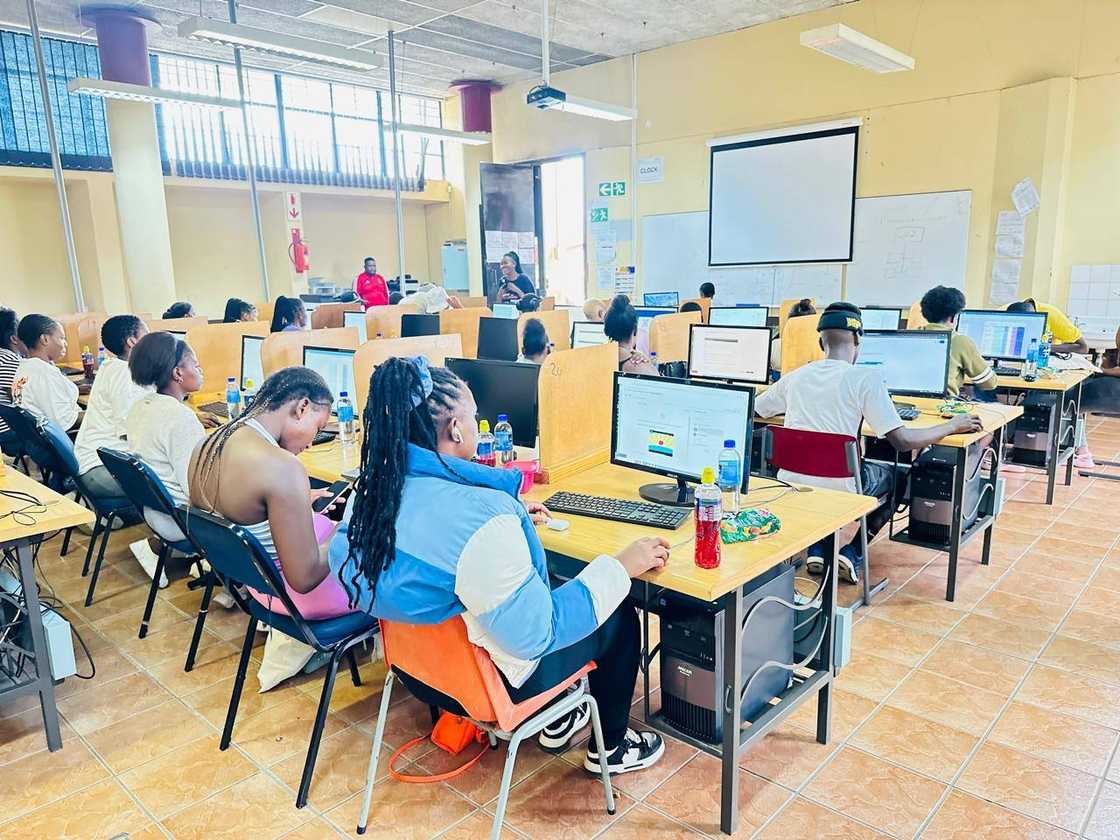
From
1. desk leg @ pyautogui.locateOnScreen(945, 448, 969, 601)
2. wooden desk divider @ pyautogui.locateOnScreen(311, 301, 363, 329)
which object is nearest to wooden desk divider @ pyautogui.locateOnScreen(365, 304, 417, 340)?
wooden desk divider @ pyautogui.locateOnScreen(311, 301, 363, 329)

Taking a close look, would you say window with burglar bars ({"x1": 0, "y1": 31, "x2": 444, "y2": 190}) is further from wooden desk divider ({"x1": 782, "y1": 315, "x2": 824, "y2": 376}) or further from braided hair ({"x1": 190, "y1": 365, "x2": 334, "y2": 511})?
braided hair ({"x1": 190, "y1": 365, "x2": 334, "y2": 511})

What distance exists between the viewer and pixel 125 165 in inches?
295

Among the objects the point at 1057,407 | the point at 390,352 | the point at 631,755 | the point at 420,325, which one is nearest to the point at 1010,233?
the point at 1057,407

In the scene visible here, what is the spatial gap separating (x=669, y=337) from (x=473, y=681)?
4.06 metres

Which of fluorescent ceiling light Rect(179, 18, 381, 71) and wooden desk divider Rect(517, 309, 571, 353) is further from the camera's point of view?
wooden desk divider Rect(517, 309, 571, 353)

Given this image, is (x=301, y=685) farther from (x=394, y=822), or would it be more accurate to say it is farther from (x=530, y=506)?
(x=530, y=506)

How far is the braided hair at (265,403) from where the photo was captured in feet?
6.58

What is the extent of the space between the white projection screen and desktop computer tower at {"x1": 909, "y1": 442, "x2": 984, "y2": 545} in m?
4.53

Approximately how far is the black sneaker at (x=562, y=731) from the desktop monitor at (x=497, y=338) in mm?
3495

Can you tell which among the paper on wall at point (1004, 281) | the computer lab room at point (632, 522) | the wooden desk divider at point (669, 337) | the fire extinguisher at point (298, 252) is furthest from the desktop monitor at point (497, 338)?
the fire extinguisher at point (298, 252)

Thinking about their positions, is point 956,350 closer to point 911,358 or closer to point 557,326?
point 911,358

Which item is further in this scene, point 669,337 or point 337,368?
point 669,337

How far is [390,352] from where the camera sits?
10.6 ft

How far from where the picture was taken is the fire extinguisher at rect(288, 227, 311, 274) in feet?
32.1
